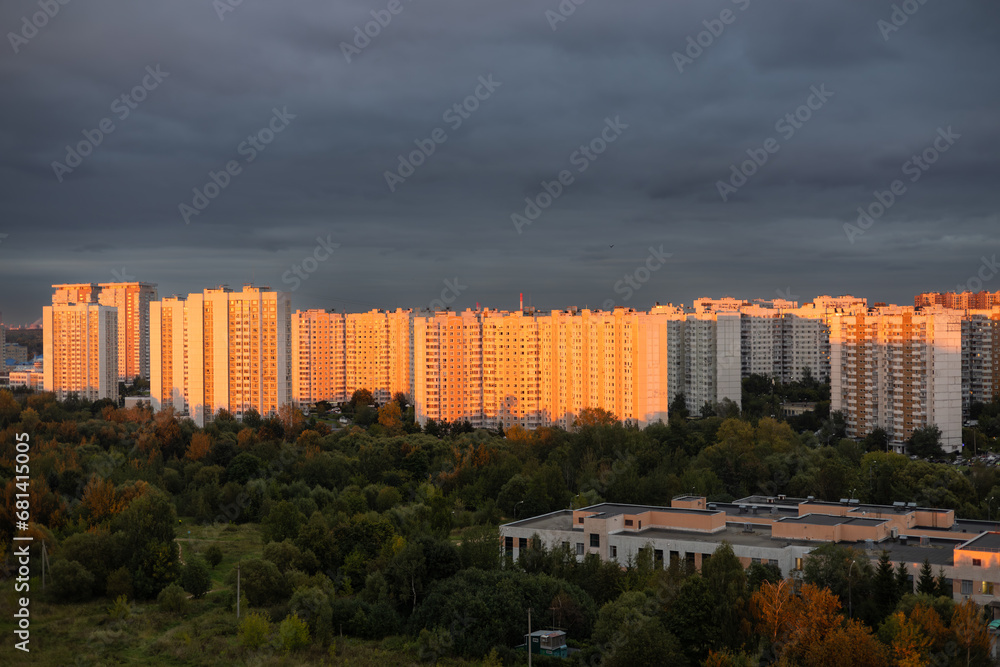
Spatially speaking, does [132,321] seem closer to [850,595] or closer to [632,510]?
[632,510]

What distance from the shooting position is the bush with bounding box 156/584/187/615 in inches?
569

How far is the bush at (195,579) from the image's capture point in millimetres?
15148

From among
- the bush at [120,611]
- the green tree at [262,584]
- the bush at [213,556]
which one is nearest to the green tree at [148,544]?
the bush at [120,611]

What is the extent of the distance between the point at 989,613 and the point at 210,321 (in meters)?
30.9

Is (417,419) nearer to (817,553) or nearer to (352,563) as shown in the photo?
(352,563)

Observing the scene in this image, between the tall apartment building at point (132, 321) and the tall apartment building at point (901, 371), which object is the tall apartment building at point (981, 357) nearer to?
the tall apartment building at point (901, 371)

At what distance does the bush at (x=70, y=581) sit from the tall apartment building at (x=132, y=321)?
40.6 meters

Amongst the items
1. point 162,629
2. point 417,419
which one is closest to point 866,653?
point 162,629

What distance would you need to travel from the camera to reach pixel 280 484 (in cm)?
2339

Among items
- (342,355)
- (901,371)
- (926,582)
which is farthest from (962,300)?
(926,582)

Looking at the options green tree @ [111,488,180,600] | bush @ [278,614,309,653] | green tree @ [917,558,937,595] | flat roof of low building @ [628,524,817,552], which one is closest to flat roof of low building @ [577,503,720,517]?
flat roof of low building @ [628,524,817,552]

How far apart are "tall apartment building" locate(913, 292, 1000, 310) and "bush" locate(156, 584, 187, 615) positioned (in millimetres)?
41858

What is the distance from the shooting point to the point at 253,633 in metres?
12.5

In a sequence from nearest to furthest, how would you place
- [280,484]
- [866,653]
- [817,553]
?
1. [866,653]
2. [817,553]
3. [280,484]
